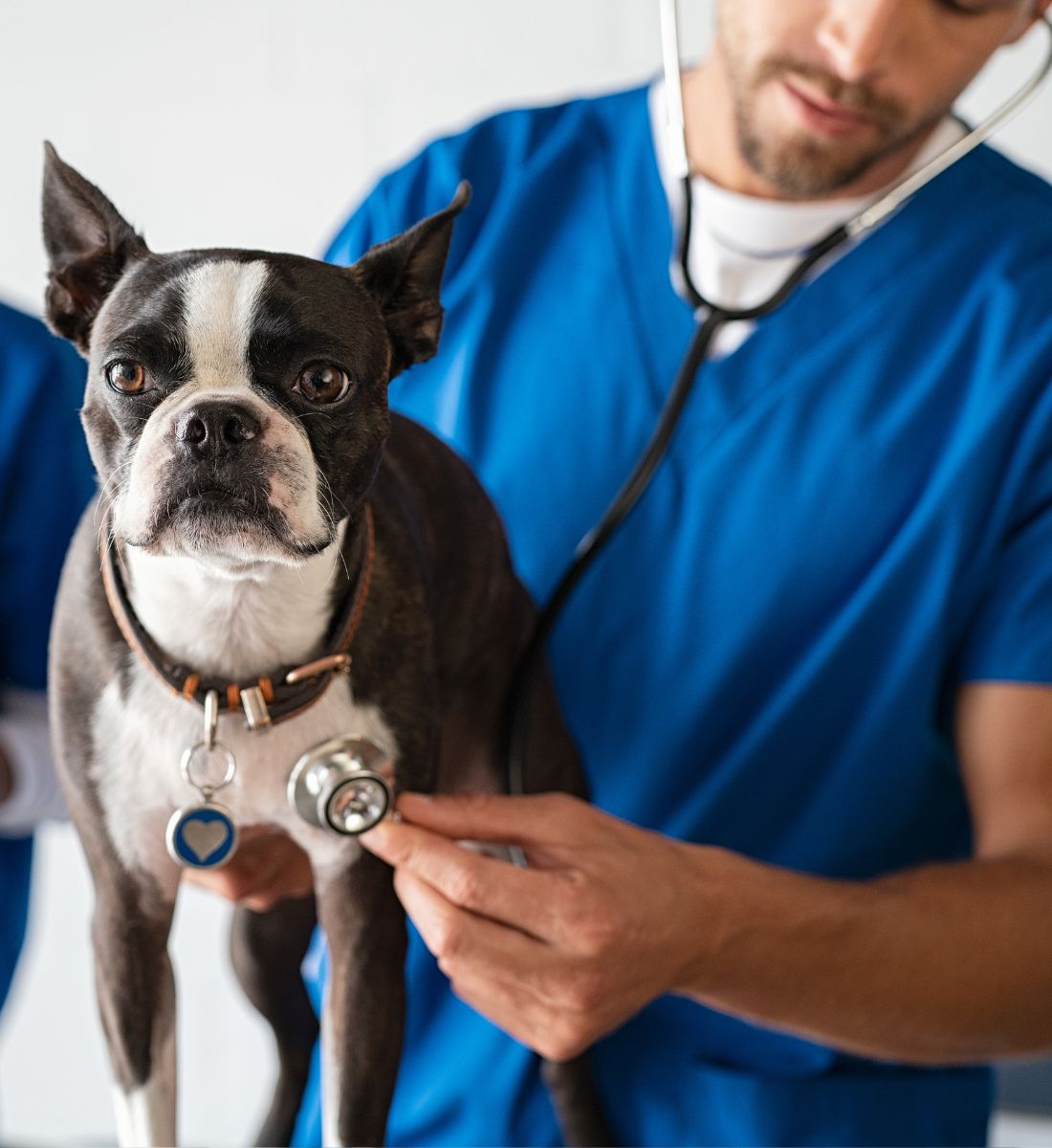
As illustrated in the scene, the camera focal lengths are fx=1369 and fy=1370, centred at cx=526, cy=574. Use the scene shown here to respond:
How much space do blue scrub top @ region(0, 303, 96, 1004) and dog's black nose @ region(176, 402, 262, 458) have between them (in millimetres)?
503

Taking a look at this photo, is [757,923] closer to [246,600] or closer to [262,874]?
[262,874]

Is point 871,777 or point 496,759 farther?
point 871,777

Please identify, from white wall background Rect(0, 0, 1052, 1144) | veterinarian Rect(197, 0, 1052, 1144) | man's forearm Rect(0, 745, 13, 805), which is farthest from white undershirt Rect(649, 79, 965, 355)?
man's forearm Rect(0, 745, 13, 805)

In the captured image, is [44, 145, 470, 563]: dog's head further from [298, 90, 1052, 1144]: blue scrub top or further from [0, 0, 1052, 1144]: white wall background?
[298, 90, 1052, 1144]: blue scrub top

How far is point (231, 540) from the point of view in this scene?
1.89 ft

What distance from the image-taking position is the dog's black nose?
1.78ft

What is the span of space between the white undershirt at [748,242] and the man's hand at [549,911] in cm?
46

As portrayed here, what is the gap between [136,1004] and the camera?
71 cm

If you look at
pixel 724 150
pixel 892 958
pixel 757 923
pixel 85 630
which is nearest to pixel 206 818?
pixel 85 630

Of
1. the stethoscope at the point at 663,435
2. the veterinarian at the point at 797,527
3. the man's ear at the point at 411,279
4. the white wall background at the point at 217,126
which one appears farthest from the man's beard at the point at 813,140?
the man's ear at the point at 411,279

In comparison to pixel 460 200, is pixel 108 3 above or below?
above

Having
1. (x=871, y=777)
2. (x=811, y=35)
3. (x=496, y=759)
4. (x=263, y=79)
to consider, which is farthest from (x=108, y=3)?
(x=871, y=777)

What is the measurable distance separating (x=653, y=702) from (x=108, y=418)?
0.62 m

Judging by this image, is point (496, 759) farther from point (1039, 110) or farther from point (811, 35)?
point (1039, 110)
